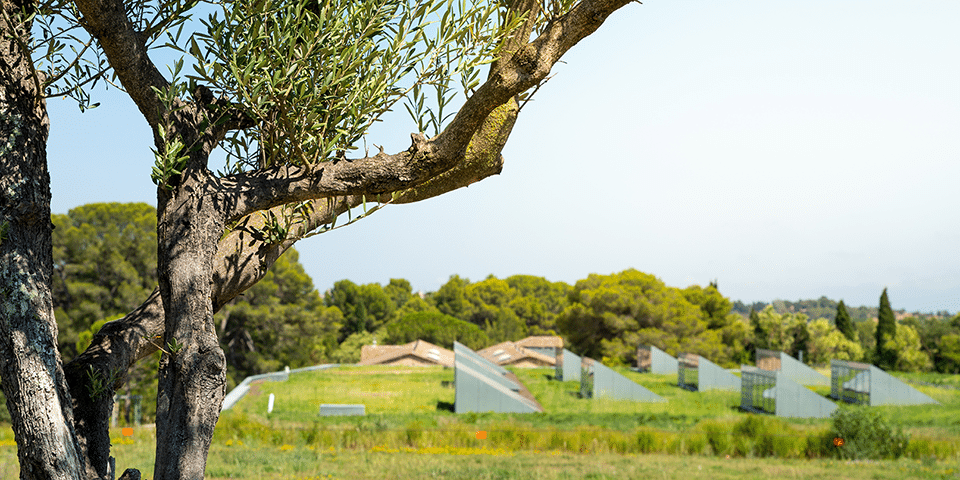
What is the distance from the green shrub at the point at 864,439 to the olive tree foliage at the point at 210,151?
1207 centimetres

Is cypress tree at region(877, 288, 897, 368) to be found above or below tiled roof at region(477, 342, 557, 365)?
above

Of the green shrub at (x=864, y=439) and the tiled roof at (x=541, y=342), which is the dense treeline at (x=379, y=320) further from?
the green shrub at (x=864, y=439)

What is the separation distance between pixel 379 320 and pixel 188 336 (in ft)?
189

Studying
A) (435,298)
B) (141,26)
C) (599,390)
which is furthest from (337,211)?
(435,298)

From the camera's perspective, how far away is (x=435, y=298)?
6384 centimetres

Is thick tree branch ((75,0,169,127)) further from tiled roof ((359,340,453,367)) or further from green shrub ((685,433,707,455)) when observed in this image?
tiled roof ((359,340,453,367))

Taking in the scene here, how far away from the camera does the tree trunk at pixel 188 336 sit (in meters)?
2.30

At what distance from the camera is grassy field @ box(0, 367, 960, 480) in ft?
30.9

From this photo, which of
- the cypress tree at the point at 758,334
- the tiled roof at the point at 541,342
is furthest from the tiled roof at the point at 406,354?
the cypress tree at the point at 758,334

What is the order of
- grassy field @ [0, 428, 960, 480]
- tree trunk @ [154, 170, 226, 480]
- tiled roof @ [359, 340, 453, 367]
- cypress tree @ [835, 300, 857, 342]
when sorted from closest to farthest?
tree trunk @ [154, 170, 226, 480] → grassy field @ [0, 428, 960, 480] → tiled roof @ [359, 340, 453, 367] → cypress tree @ [835, 300, 857, 342]

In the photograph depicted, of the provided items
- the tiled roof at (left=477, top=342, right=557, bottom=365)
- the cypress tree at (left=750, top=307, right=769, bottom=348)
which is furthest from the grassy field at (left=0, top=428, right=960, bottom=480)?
the cypress tree at (left=750, top=307, right=769, bottom=348)

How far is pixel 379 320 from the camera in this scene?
58938mm

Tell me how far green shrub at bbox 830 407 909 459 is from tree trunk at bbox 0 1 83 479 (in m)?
12.8

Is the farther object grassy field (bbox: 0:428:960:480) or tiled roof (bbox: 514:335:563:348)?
tiled roof (bbox: 514:335:563:348)
